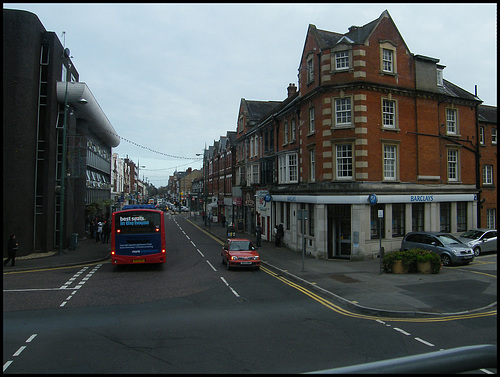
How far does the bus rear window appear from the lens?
62.8 feet

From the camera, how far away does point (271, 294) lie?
46.8 feet

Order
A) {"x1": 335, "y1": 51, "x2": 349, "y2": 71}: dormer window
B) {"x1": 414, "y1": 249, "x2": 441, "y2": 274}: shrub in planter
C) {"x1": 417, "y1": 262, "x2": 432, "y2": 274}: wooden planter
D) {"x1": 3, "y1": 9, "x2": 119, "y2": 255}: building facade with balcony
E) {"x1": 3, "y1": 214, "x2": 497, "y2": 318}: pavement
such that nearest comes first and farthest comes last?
{"x1": 3, "y1": 214, "x2": 497, "y2": 318}: pavement < {"x1": 414, "y1": 249, "x2": 441, "y2": 274}: shrub in planter < {"x1": 417, "y1": 262, "x2": 432, "y2": 274}: wooden planter < {"x1": 3, "y1": 9, "x2": 119, "y2": 255}: building facade with balcony < {"x1": 335, "y1": 51, "x2": 349, "y2": 71}: dormer window

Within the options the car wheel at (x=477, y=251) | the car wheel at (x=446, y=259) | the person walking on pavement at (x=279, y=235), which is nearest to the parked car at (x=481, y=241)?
the car wheel at (x=477, y=251)

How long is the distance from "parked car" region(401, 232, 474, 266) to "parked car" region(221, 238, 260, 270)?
30.0 feet

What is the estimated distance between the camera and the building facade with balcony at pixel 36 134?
22.9m

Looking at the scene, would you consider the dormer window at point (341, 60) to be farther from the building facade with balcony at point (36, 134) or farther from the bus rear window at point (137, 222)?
the building facade with balcony at point (36, 134)

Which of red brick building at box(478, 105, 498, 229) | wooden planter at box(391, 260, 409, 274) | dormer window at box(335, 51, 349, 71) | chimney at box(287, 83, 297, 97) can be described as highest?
chimney at box(287, 83, 297, 97)

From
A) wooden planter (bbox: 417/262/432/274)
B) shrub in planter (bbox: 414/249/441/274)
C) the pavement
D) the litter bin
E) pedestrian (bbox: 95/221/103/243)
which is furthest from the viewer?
pedestrian (bbox: 95/221/103/243)

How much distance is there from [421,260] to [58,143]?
975 inches

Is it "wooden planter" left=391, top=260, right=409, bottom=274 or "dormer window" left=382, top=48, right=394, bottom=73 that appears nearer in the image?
"wooden planter" left=391, top=260, right=409, bottom=274

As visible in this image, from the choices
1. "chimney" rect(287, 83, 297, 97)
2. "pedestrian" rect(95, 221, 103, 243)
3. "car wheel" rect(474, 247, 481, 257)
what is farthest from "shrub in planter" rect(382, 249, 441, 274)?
"chimney" rect(287, 83, 297, 97)

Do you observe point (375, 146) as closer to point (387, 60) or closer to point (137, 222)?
point (387, 60)

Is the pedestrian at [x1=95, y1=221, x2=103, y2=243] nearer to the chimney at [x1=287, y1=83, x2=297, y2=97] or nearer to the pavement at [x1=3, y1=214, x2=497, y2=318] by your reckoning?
the pavement at [x1=3, y1=214, x2=497, y2=318]

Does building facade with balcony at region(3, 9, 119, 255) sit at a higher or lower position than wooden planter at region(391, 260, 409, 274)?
higher
